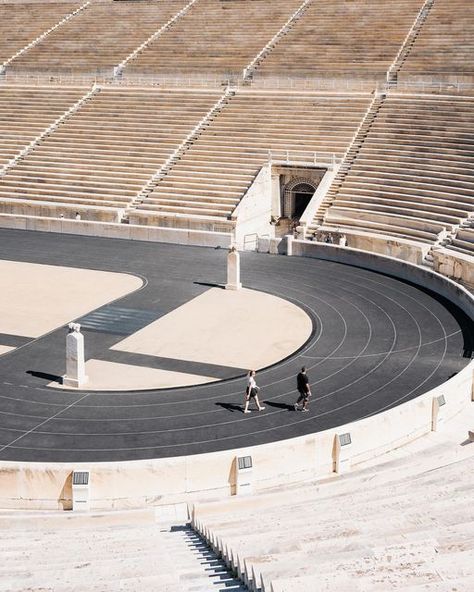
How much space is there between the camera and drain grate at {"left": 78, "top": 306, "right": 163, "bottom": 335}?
26.4 metres

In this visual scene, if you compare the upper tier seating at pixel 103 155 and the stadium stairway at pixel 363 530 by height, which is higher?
the upper tier seating at pixel 103 155

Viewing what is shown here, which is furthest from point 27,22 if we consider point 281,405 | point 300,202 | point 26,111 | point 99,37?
point 281,405

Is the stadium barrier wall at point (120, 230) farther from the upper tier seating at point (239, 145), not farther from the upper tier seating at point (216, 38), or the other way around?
the upper tier seating at point (216, 38)

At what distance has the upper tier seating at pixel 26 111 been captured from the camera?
47531 millimetres

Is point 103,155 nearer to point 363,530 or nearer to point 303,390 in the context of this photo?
point 303,390

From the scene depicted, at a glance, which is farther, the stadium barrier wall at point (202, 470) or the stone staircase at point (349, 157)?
the stone staircase at point (349, 157)

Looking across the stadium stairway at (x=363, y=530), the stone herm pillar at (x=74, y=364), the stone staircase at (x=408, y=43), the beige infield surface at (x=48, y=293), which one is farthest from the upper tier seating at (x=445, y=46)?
the stadium stairway at (x=363, y=530)

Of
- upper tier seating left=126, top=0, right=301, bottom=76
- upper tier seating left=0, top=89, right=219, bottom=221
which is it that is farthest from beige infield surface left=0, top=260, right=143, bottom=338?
upper tier seating left=126, top=0, right=301, bottom=76

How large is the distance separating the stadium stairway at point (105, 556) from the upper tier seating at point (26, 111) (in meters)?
33.6

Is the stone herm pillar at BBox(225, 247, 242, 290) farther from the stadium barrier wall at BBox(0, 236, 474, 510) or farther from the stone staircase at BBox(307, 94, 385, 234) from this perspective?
the stadium barrier wall at BBox(0, 236, 474, 510)

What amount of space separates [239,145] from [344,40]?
13.9 meters

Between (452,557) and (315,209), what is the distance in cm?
2868

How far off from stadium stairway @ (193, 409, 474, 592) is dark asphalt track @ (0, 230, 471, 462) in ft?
8.33

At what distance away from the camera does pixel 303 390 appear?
20062 mm
